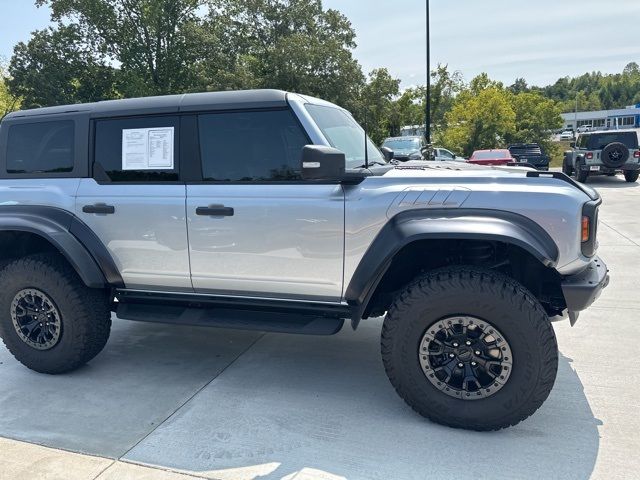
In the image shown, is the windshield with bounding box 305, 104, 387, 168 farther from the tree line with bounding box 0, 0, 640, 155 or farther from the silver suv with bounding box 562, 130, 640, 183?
the tree line with bounding box 0, 0, 640, 155

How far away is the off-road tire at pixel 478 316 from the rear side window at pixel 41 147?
2.71 metres

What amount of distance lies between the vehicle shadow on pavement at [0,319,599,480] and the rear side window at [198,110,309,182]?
1482mm

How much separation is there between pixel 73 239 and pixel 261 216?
1453 mm

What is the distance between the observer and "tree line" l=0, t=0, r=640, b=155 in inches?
1072

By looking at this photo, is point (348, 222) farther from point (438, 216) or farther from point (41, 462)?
point (41, 462)

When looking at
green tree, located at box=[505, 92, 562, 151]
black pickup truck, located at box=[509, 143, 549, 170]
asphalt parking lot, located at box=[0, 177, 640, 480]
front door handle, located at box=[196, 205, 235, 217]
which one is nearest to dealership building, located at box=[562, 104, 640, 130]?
green tree, located at box=[505, 92, 562, 151]

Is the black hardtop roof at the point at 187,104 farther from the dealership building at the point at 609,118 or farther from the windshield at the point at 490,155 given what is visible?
the dealership building at the point at 609,118

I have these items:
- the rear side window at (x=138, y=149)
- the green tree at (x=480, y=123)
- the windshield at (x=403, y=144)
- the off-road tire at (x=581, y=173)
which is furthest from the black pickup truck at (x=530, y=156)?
the rear side window at (x=138, y=149)

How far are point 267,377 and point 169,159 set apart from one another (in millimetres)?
1717

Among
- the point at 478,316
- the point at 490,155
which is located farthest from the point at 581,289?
the point at 490,155

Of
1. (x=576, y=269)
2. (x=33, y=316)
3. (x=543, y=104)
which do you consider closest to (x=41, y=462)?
(x=33, y=316)

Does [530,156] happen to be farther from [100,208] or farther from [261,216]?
[100,208]

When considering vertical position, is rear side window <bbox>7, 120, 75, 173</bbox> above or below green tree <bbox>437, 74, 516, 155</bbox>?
below

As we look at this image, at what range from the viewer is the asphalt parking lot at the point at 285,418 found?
276cm
